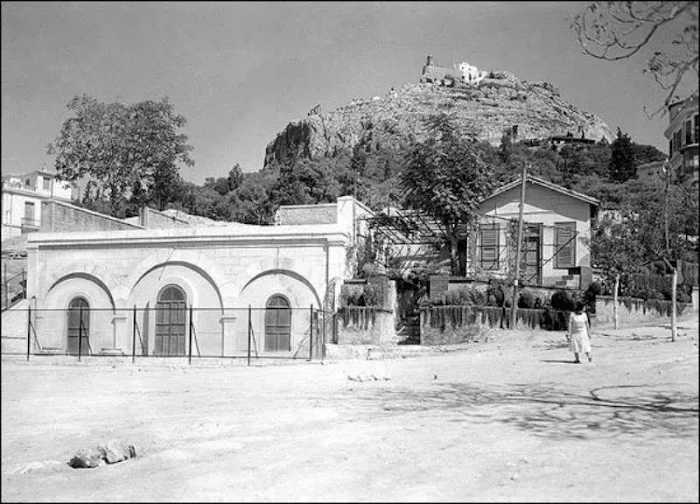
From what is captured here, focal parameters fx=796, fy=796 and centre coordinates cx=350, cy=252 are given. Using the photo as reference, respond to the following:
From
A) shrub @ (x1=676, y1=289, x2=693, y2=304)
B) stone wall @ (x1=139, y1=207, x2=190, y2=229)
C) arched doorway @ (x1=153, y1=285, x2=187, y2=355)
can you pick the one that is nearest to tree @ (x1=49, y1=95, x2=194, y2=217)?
stone wall @ (x1=139, y1=207, x2=190, y2=229)

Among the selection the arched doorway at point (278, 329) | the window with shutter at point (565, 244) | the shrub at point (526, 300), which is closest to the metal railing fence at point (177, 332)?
the arched doorway at point (278, 329)

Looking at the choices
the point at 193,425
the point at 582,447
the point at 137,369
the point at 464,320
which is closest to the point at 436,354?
the point at 464,320

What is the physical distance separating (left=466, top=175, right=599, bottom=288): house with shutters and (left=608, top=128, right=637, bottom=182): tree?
9.72 ft

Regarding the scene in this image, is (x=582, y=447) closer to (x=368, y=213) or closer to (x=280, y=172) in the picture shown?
(x=368, y=213)

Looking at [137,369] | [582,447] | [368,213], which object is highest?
[368,213]

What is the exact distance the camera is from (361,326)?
2255 cm

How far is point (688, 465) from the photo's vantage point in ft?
15.1

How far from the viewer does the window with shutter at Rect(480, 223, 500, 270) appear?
27958 millimetres

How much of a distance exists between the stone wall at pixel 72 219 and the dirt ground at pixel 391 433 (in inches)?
513

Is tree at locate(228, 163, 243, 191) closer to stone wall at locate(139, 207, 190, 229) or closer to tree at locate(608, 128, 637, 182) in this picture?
stone wall at locate(139, 207, 190, 229)

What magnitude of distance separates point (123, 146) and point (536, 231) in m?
14.7

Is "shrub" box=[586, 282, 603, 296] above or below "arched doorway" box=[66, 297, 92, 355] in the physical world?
above

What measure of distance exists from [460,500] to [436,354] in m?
15.3

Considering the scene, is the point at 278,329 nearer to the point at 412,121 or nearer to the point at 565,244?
the point at 565,244
